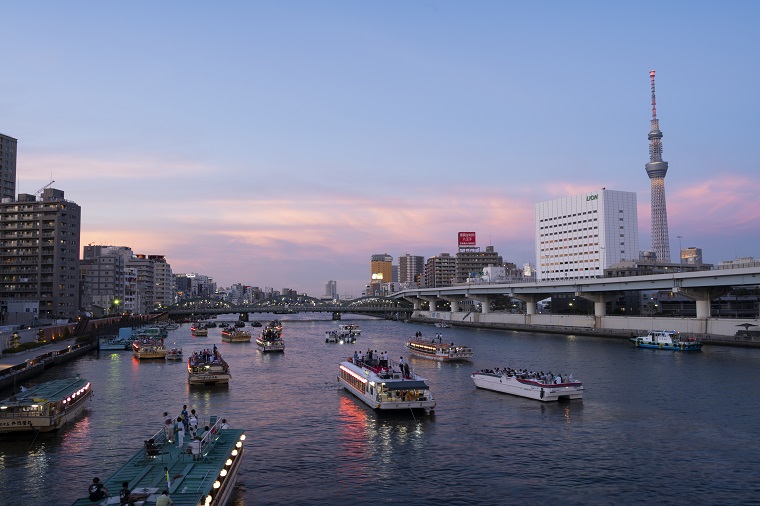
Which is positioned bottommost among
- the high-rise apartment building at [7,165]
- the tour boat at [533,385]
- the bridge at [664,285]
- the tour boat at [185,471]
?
the tour boat at [533,385]

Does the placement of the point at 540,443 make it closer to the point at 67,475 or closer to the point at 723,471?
the point at 723,471

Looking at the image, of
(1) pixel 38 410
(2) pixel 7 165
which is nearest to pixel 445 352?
(1) pixel 38 410

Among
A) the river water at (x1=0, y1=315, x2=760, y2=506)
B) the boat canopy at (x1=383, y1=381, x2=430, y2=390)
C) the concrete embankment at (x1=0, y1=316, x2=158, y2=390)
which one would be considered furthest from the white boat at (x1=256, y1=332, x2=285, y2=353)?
the boat canopy at (x1=383, y1=381, x2=430, y2=390)

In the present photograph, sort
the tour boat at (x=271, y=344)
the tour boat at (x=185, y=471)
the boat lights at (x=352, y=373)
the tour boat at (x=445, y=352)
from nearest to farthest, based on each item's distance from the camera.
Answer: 1. the tour boat at (x=185, y=471)
2. the boat lights at (x=352, y=373)
3. the tour boat at (x=445, y=352)
4. the tour boat at (x=271, y=344)

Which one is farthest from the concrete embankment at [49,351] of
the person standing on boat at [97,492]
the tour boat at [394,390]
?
the person standing on boat at [97,492]

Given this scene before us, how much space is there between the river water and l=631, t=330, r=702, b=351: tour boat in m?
25.4

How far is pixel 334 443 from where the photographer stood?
38812 millimetres

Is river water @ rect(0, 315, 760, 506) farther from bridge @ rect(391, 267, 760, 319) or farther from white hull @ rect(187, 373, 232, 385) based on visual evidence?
bridge @ rect(391, 267, 760, 319)

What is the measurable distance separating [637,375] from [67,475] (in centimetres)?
5880

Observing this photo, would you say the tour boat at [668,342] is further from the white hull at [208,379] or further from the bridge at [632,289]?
the white hull at [208,379]

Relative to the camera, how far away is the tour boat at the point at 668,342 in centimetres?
9356

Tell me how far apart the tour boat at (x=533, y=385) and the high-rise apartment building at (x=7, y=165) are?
17531cm

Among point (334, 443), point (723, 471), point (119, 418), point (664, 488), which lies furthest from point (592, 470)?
point (119, 418)

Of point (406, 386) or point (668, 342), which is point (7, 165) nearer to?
point (406, 386)
